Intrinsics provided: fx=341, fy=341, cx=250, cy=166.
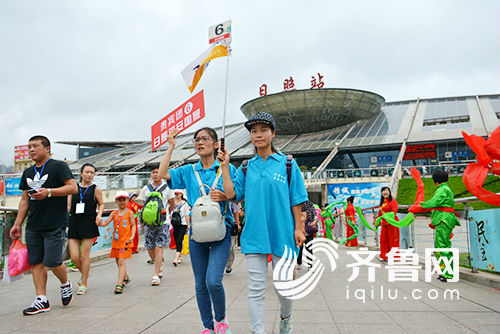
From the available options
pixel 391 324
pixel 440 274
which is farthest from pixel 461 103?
pixel 391 324

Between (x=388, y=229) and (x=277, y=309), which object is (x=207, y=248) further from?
(x=388, y=229)

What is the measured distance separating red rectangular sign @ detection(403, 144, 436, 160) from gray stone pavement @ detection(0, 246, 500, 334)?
2814 centimetres

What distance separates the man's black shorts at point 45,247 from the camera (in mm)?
3746

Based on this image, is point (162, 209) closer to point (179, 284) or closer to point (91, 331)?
point (179, 284)

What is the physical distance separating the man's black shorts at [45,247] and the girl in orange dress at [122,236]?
3.14ft

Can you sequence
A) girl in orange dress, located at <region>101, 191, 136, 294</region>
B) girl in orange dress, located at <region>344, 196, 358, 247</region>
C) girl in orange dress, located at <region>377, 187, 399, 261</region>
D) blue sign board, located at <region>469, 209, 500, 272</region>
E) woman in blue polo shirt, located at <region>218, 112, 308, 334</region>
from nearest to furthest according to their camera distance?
woman in blue polo shirt, located at <region>218, 112, 308, 334</region> → blue sign board, located at <region>469, 209, 500, 272</region> → girl in orange dress, located at <region>101, 191, 136, 294</region> → girl in orange dress, located at <region>377, 187, 399, 261</region> → girl in orange dress, located at <region>344, 196, 358, 247</region>

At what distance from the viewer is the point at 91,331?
2.94m

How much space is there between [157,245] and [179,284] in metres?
0.77

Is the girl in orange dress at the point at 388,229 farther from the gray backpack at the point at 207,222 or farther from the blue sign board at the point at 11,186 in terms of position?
the blue sign board at the point at 11,186

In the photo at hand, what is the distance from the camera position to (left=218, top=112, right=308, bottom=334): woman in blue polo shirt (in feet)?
7.98

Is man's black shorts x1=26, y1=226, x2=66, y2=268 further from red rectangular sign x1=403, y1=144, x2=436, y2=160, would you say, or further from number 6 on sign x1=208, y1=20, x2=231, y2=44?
red rectangular sign x1=403, y1=144, x2=436, y2=160

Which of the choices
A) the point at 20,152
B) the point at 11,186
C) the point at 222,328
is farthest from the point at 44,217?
the point at 20,152

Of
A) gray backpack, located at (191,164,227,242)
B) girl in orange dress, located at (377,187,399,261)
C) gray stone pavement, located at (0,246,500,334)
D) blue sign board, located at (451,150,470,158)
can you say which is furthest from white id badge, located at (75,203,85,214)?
blue sign board, located at (451,150,470,158)

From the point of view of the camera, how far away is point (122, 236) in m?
4.99
